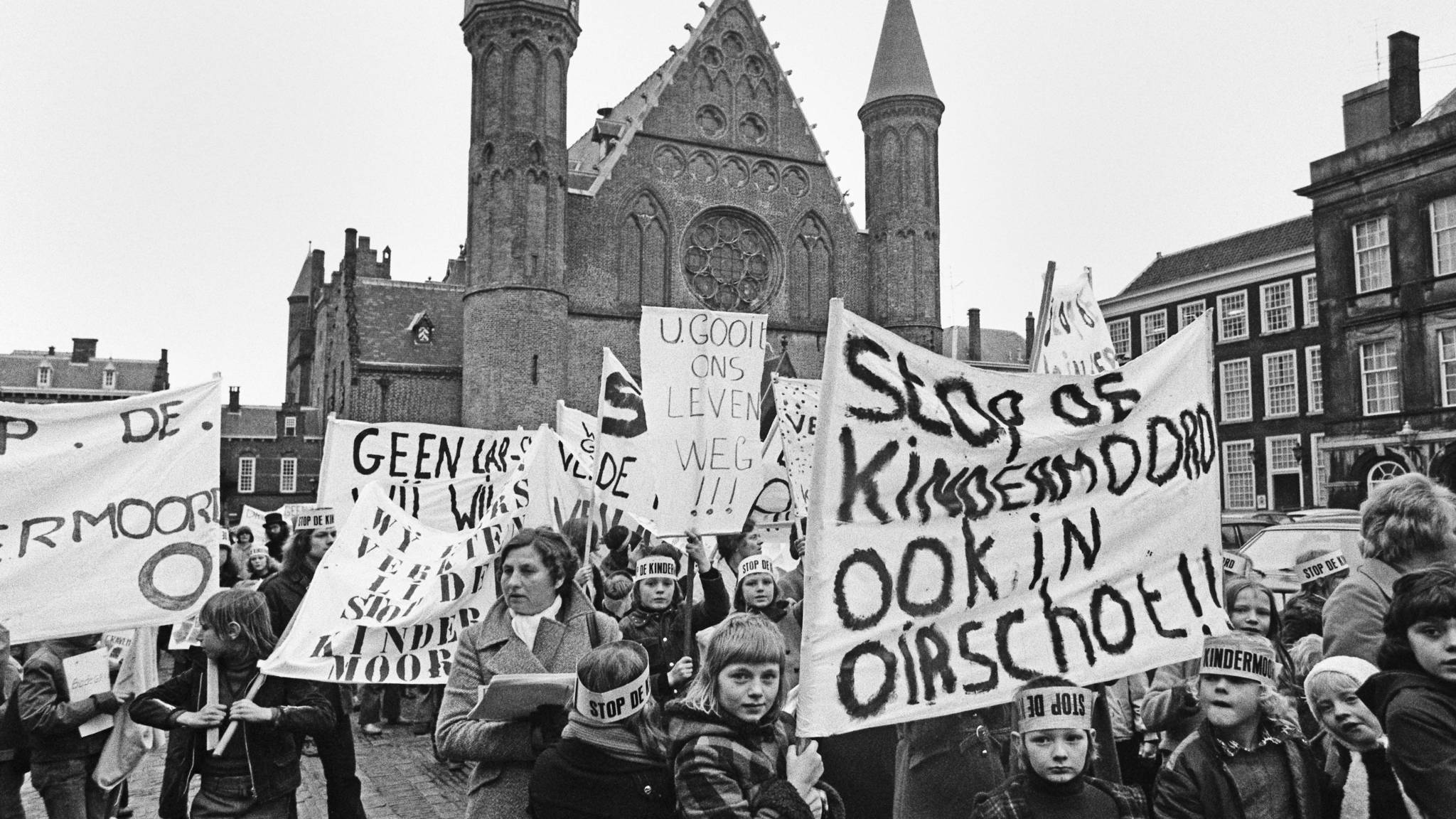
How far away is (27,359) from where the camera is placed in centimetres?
5616

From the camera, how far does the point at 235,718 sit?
418 centimetres

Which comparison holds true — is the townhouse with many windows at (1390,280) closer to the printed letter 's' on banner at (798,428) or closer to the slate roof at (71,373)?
the printed letter 's' on banner at (798,428)

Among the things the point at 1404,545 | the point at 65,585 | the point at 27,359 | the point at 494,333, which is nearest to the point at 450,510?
the point at 65,585

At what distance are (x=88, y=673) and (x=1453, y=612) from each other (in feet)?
Result: 18.6

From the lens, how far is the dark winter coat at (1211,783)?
298 cm

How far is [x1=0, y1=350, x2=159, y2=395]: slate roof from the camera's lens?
2174 inches

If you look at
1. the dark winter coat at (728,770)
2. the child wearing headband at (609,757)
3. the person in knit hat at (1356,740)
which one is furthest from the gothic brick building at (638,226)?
the person in knit hat at (1356,740)

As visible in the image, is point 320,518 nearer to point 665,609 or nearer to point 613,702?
point 665,609

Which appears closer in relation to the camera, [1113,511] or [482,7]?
[1113,511]

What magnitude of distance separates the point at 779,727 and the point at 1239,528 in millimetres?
22019

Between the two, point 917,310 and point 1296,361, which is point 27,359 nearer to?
point 917,310

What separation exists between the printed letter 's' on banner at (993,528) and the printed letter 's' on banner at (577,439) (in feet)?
19.8

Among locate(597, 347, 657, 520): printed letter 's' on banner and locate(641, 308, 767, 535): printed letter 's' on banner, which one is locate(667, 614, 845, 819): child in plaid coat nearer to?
locate(641, 308, 767, 535): printed letter 's' on banner

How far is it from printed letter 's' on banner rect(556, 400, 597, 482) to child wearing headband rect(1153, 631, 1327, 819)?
708 centimetres
